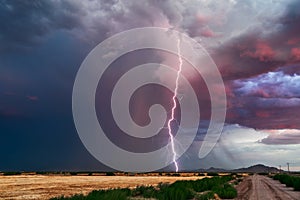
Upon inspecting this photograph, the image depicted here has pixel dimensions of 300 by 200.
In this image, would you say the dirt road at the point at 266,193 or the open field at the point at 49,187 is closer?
the dirt road at the point at 266,193

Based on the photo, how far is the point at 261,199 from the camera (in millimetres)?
28750

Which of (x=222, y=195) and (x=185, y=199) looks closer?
(x=185, y=199)

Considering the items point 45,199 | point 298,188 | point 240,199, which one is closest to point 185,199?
point 240,199

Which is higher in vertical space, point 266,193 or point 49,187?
point 49,187

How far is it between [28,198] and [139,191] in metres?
9.75

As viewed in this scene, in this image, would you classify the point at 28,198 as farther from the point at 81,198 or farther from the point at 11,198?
the point at 81,198

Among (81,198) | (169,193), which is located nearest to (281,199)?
(169,193)

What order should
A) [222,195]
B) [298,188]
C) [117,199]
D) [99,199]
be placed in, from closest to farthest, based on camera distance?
[99,199], [117,199], [222,195], [298,188]

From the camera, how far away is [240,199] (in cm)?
2942

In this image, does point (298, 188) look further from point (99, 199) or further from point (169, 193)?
point (99, 199)

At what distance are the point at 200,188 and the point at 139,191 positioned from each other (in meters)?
11.0

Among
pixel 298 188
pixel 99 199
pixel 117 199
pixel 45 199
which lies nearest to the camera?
pixel 99 199

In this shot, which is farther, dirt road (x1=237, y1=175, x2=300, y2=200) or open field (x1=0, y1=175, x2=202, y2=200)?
open field (x1=0, y1=175, x2=202, y2=200)

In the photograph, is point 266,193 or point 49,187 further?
point 49,187
